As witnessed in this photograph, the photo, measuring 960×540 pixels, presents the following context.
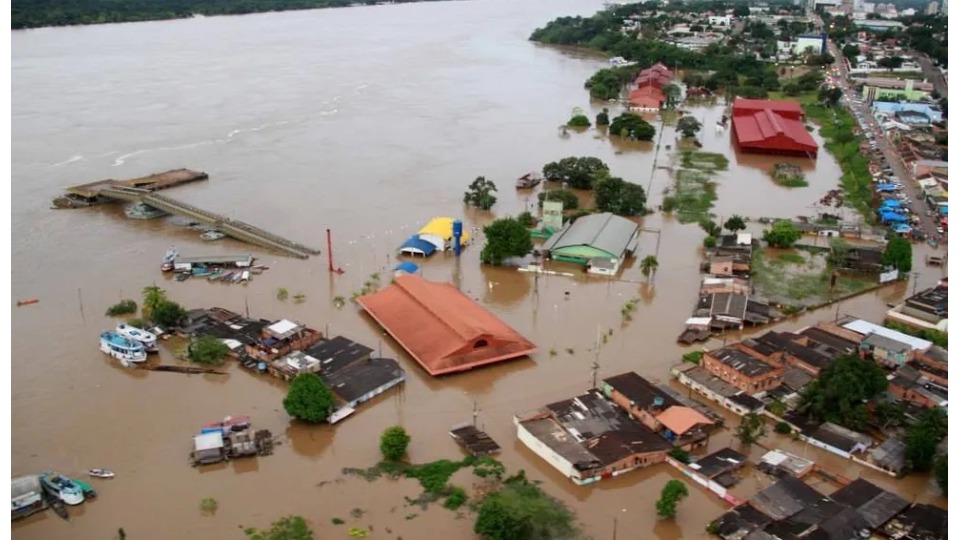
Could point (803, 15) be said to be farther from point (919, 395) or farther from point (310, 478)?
point (310, 478)

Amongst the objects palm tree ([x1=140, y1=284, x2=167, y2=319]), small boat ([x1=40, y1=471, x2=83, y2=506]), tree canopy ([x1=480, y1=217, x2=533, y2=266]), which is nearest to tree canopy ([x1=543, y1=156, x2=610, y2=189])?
tree canopy ([x1=480, y1=217, x2=533, y2=266])

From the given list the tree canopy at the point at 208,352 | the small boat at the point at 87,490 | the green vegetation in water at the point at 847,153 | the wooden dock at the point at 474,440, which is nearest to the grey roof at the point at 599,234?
the green vegetation in water at the point at 847,153

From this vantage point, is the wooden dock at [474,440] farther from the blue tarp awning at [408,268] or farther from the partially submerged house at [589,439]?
the blue tarp awning at [408,268]

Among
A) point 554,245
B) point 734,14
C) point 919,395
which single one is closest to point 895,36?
point 734,14

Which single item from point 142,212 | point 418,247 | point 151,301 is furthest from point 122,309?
point 142,212

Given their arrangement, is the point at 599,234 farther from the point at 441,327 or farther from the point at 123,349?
the point at 123,349

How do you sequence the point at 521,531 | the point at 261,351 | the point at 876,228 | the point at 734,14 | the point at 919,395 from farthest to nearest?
the point at 734,14, the point at 876,228, the point at 261,351, the point at 919,395, the point at 521,531
